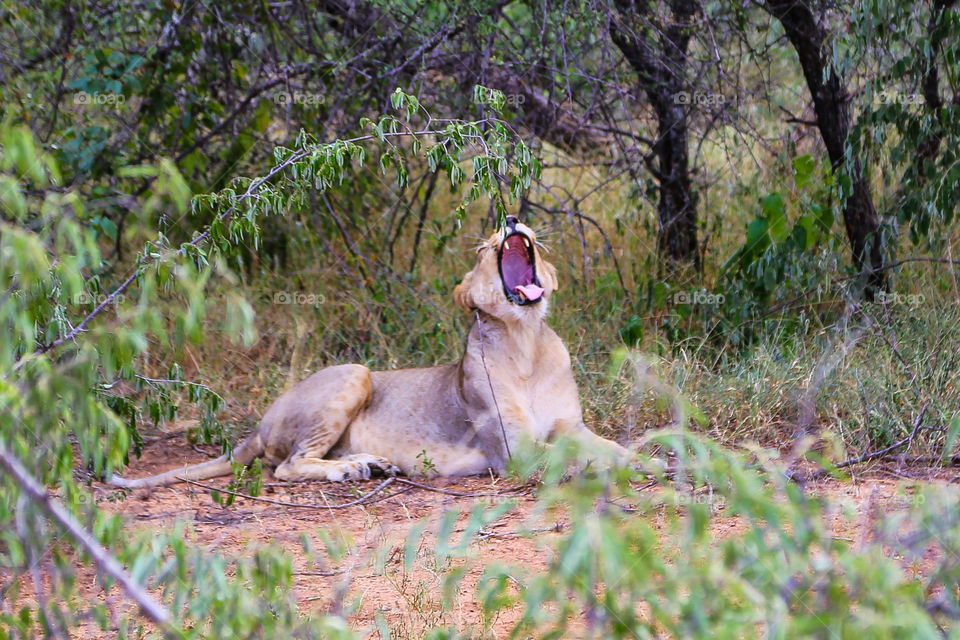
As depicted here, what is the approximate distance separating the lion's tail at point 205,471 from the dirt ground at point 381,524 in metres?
0.04

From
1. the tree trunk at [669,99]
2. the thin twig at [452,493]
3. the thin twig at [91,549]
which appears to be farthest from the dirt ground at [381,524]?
the tree trunk at [669,99]

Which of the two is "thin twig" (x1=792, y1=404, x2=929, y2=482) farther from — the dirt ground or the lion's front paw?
the lion's front paw

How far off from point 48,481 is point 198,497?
7.80 ft

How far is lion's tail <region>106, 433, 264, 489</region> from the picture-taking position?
4.79 m

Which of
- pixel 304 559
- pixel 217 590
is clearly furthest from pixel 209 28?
pixel 217 590

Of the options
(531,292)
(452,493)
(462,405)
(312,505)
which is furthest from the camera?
(462,405)

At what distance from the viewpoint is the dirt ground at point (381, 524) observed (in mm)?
3225

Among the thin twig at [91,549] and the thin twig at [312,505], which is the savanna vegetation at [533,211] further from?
the thin twig at [91,549]

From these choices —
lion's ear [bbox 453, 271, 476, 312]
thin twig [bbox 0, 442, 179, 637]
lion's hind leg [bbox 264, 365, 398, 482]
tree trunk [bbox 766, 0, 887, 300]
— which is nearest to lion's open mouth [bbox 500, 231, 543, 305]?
lion's ear [bbox 453, 271, 476, 312]

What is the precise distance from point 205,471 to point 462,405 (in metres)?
1.19

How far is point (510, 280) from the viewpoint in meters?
5.01

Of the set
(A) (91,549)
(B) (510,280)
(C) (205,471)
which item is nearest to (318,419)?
(C) (205,471)

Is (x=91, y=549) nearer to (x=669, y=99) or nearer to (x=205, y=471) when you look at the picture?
(x=205, y=471)

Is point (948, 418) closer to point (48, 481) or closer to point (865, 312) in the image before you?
point (865, 312)
